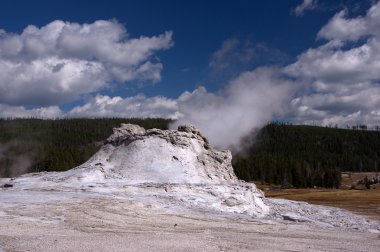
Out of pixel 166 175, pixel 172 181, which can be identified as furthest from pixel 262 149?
pixel 172 181

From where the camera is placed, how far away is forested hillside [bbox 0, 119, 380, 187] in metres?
89.1

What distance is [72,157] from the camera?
79.1 m

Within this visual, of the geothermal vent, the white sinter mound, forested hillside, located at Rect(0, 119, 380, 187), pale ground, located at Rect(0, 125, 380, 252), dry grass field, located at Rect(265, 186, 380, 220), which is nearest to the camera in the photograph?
pale ground, located at Rect(0, 125, 380, 252)

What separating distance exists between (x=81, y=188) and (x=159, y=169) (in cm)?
460

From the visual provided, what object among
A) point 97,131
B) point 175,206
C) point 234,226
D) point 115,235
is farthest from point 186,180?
point 97,131

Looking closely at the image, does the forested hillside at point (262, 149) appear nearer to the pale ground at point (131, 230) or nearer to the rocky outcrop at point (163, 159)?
the rocky outcrop at point (163, 159)

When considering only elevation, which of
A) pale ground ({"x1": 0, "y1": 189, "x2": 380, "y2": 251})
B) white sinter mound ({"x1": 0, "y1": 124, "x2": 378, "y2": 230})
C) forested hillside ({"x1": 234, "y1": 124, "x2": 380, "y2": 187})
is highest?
forested hillside ({"x1": 234, "y1": 124, "x2": 380, "y2": 187})

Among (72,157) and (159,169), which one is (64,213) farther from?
(72,157)

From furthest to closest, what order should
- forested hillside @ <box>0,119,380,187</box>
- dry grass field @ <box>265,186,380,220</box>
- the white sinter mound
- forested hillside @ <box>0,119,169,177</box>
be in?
1. forested hillside @ <box>0,119,380,187</box>
2. forested hillside @ <box>0,119,169,177</box>
3. dry grass field @ <box>265,186,380,220</box>
4. the white sinter mound

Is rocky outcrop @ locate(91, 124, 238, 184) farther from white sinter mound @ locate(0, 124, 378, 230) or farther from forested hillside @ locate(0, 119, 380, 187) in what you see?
forested hillside @ locate(0, 119, 380, 187)

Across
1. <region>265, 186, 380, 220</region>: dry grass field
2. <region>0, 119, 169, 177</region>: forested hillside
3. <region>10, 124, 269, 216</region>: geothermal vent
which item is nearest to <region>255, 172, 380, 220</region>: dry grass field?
<region>265, 186, 380, 220</region>: dry grass field

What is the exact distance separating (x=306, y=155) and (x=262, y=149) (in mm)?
12906

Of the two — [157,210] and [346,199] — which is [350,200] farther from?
[157,210]

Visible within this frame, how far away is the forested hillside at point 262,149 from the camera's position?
89.1 meters
